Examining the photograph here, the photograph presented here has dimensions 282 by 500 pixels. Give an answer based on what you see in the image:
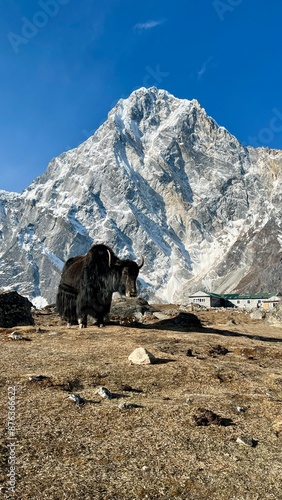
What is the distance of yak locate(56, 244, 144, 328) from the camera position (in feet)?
66.4

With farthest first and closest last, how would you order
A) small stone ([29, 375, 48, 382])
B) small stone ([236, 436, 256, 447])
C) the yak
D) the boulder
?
1. the boulder
2. the yak
3. small stone ([29, 375, 48, 382])
4. small stone ([236, 436, 256, 447])

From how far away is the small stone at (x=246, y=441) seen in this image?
7.55 m

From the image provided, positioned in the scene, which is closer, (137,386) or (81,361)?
(137,386)

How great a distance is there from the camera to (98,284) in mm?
20484

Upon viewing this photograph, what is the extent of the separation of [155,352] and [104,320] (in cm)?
727

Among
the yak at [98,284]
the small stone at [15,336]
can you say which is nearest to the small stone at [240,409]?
the small stone at [15,336]

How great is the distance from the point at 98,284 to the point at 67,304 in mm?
2245

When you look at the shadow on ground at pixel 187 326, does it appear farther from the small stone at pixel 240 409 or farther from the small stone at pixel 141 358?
the small stone at pixel 240 409

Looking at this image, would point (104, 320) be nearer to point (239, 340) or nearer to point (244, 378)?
point (239, 340)

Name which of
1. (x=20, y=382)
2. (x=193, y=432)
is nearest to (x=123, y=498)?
(x=193, y=432)

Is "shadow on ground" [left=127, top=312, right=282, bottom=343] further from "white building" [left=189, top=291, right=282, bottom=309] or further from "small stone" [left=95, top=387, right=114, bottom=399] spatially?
"white building" [left=189, top=291, right=282, bottom=309]

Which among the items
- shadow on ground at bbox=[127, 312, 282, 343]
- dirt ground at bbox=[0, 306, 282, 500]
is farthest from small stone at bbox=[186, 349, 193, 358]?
shadow on ground at bbox=[127, 312, 282, 343]

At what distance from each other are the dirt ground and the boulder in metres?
10.1

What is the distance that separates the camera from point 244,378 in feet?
39.1
